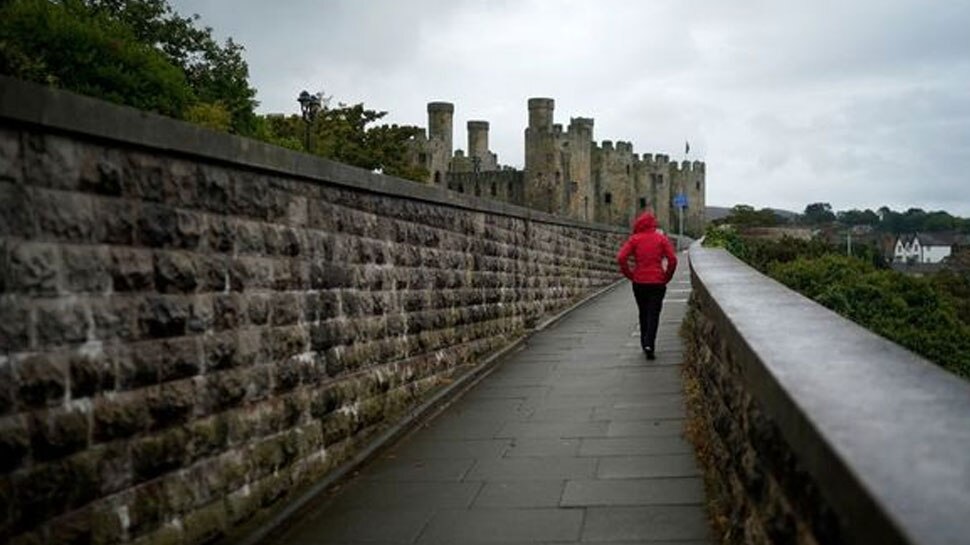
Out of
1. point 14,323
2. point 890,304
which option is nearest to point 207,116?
point 890,304

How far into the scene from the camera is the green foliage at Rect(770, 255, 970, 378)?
2502cm

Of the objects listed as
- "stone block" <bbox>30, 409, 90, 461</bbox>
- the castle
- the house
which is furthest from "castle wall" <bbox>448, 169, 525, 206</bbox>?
the house

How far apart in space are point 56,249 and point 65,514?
1.10 meters

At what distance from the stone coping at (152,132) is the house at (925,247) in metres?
132

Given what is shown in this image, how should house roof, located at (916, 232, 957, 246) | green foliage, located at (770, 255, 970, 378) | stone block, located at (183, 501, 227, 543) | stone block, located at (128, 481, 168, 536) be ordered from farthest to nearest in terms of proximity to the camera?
house roof, located at (916, 232, 957, 246) < green foliage, located at (770, 255, 970, 378) < stone block, located at (183, 501, 227, 543) < stone block, located at (128, 481, 168, 536)

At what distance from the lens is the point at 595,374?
10703 millimetres

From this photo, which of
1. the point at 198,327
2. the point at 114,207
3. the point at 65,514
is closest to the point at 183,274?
the point at 198,327

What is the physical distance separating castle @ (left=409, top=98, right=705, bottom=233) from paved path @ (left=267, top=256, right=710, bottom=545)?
190 ft

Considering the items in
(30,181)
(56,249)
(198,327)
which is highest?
(30,181)

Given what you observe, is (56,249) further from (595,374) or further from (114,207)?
(595,374)

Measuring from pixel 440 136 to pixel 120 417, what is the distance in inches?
2709

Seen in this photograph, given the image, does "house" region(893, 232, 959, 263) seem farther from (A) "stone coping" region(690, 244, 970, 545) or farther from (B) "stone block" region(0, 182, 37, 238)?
(B) "stone block" region(0, 182, 37, 238)

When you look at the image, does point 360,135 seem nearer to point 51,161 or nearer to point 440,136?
point 440,136

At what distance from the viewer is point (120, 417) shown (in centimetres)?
436
